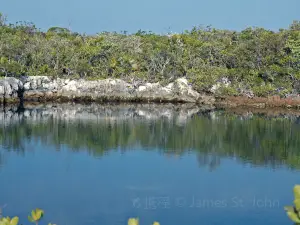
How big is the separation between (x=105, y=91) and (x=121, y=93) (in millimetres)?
1389

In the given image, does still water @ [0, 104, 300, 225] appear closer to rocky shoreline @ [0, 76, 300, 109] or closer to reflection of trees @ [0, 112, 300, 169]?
reflection of trees @ [0, 112, 300, 169]

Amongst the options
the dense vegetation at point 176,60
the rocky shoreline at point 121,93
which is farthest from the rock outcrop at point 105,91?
the dense vegetation at point 176,60

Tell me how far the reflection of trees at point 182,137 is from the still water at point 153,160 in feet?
0.18

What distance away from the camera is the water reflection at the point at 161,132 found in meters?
23.3

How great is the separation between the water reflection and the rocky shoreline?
169 inches

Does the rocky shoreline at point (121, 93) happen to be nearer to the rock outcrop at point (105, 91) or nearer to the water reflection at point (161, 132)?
the rock outcrop at point (105, 91)

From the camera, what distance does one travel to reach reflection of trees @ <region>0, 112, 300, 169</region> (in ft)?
76.1

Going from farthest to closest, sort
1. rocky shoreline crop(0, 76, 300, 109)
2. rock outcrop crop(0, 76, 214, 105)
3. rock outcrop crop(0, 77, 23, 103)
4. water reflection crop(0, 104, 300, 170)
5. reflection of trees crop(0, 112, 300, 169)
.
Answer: rock outcrop crop(0, 76, 214, 105)
rocky shoreline crop(0, 76, 300, 109)
rock outcrop crop(0, 77, 23, 103)
water reflection crop(0, 104, 300, 170)
reflection of trees crop(0, 112, 300, 169)

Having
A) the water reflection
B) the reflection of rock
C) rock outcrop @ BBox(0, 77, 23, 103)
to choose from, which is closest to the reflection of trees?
the water reflection

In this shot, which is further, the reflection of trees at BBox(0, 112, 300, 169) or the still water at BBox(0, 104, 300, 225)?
the reflection of trees at BBox(0, 112, 300, 169)

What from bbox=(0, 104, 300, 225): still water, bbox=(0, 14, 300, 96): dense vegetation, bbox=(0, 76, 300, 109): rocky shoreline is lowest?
bbox=(0, 104, 300, 225): still water

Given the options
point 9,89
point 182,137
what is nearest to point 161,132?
point 182,137

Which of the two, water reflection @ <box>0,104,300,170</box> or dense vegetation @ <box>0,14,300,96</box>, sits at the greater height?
dense vegetation @ <box>0,14,300,96</box>

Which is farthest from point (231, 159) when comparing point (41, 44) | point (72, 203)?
point (41, 44)
